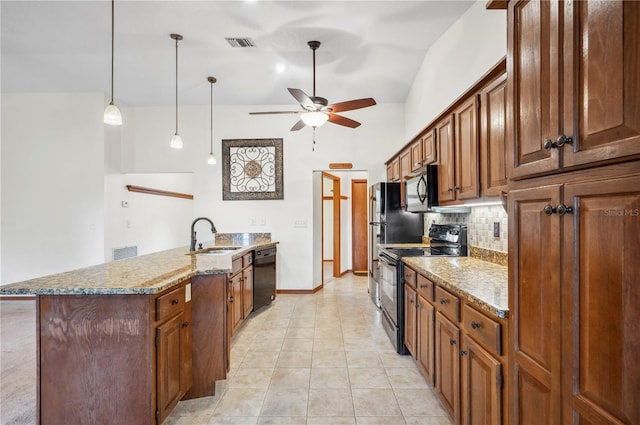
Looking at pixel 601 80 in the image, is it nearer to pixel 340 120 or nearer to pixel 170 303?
pixel 170 303

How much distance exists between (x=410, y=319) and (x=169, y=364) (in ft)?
5.76

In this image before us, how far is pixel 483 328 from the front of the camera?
1421 millimetres

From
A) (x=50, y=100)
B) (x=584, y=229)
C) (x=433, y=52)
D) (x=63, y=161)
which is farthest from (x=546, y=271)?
(x=50, y=100)

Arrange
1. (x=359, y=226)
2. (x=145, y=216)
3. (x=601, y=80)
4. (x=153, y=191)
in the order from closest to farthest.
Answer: (x=601, y=80) → (x=145, y=216) → (x=153, y=191) → (x=359, y=226)

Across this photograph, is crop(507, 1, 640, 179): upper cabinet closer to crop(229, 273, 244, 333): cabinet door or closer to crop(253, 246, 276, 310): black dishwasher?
crop(229, 273, 244, 333): cabinet door

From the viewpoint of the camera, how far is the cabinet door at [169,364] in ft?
5.58

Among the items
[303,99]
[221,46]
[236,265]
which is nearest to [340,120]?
[303,99]

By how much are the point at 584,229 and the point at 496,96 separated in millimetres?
1323

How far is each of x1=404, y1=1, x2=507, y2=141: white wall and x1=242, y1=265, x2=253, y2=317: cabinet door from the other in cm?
276

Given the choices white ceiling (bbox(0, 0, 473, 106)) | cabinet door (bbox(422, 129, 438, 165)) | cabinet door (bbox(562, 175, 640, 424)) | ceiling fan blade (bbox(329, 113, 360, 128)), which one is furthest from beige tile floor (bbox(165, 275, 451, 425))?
white ceiling (bbox(0, 0, 473, 106))

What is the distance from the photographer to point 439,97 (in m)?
3.37

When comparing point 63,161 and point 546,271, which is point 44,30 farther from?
point 546,271

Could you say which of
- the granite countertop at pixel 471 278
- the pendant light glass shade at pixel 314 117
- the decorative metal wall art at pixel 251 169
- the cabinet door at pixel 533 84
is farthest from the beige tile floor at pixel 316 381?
the pendant light glass shade at pixel 314 117

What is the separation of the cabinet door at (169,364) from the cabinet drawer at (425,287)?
1.59 m
